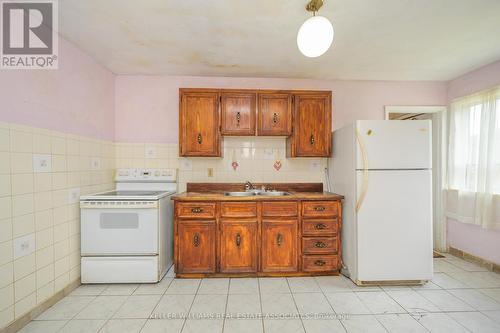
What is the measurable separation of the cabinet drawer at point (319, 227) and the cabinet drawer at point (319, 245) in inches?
2.2

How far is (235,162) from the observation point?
3.09m

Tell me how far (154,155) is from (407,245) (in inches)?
122

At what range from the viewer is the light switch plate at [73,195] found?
7.28 ft

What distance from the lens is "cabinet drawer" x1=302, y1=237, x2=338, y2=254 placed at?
8.26 ft

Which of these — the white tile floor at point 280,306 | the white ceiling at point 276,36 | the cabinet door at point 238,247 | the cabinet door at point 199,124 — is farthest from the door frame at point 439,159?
the cabinet door at point 238,247

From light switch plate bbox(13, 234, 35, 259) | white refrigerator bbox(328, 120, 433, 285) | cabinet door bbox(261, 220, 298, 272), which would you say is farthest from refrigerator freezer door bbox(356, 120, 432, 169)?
light switch plate bbox(13, 234, 35, 259)

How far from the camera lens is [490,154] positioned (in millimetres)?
2600

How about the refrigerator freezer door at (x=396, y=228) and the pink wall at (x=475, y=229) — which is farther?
the pink wall at (x=475, y=229)

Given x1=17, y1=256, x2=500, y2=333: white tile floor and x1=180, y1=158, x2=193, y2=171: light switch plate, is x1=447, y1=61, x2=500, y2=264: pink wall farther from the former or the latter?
x1=180, y1=158, x2=193, y2=171: light switch plate

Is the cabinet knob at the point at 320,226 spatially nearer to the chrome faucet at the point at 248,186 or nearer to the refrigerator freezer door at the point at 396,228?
the refrigerator freezer door at the point at 396,228

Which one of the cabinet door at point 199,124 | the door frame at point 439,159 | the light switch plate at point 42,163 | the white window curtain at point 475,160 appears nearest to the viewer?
the light switch plate at point 42,163

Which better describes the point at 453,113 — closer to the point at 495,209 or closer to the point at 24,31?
the point at 495,209

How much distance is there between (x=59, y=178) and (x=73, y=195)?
241mm

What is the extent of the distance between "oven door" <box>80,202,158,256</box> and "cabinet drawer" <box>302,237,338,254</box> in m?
1.59
